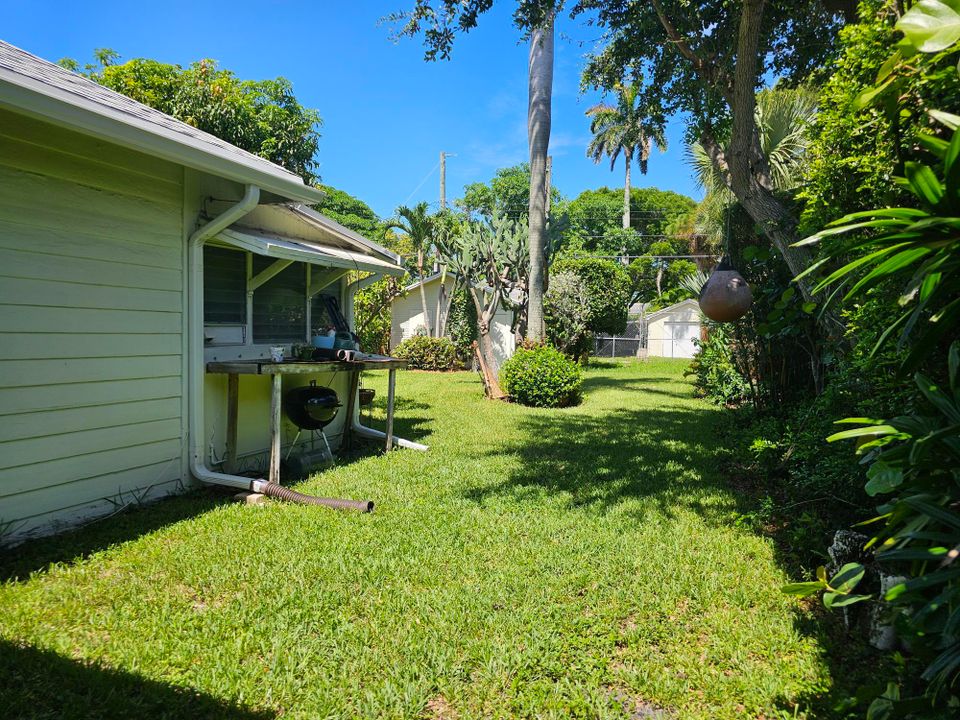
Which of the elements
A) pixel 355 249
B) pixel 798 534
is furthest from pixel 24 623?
pixel 355 249

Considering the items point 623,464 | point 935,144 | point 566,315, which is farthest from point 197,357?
point 566,315

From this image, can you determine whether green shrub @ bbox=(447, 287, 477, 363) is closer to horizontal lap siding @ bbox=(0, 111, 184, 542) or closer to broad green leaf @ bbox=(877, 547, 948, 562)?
horizontal lap siding @ bbox=(0, 111, 184, 542)

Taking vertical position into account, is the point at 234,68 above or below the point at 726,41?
above

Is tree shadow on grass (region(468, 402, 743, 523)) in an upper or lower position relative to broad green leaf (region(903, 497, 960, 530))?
lower

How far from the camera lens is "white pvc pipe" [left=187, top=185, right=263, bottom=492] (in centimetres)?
497

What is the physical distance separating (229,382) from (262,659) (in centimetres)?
334

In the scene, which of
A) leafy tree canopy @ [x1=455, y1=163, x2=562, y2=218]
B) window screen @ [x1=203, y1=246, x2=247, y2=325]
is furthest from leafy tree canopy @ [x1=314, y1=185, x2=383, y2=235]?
window screen @ [x1=203, y1=246, x2=247, y2=325]

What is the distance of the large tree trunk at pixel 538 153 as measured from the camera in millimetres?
11156

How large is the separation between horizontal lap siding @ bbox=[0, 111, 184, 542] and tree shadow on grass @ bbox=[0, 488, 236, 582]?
160 millimetres

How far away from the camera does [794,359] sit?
6582 mm

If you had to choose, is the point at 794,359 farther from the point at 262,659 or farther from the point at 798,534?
the point at 262,659

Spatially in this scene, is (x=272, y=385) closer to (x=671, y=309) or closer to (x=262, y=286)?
(x=262, y=286)

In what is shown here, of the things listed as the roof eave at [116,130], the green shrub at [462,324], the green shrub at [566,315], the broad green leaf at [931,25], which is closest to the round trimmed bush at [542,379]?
the green shrub at [566,315]

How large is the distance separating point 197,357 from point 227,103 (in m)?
10.9
